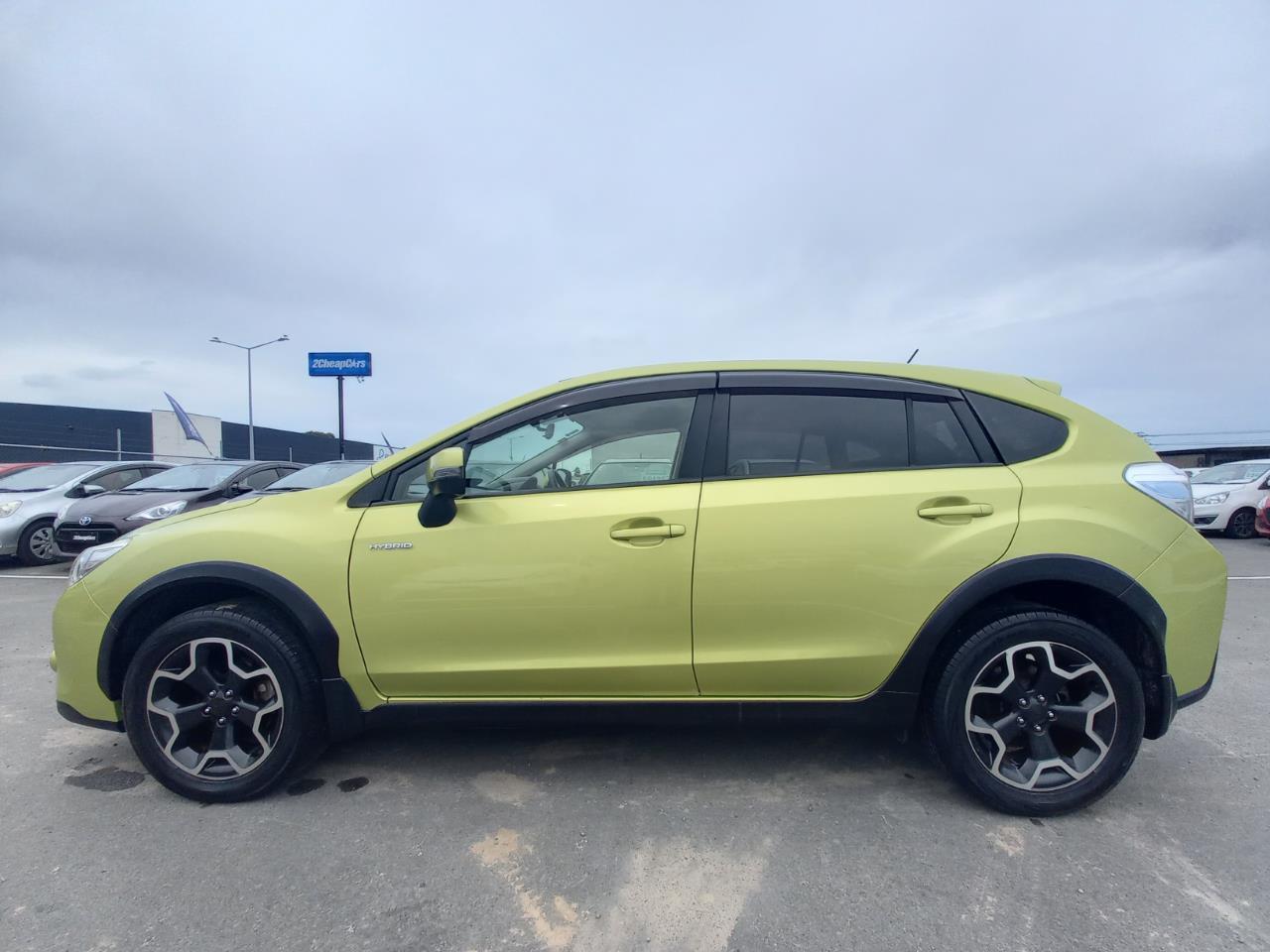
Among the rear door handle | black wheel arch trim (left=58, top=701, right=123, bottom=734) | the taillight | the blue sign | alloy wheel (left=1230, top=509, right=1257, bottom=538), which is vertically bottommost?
alloy wheel (left=1230, top=509, right=1257, bottom=538)

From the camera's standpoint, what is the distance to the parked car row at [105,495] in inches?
319

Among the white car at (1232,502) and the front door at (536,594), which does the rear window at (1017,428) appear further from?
the white car at (1232,502)

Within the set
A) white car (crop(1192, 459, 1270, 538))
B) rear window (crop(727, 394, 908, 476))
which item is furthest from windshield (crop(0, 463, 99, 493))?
white car (crop(1192, 459, 1270, 538))

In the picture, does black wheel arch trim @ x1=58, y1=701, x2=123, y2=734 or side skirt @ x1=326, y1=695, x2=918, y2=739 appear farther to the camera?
black wheel arch trim @ x1=58, y1=701, x2=123, y2=734

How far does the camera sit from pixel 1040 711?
249 centimetres

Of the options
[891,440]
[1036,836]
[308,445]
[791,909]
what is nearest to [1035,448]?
[891,440]

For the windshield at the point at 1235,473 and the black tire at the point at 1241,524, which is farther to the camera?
the windshield at the point at 1235,473

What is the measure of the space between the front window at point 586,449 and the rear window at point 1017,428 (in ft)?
3.86

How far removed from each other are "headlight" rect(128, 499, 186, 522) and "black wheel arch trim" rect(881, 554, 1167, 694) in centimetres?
854

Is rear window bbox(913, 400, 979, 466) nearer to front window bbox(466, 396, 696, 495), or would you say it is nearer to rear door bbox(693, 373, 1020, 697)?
rear door bbox(693, 373, 1020, 697)

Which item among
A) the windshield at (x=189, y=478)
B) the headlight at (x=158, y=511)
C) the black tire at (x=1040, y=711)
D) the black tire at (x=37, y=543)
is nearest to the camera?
the black tire at (x=1040, y=711)

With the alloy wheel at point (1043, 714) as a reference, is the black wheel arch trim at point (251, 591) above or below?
above

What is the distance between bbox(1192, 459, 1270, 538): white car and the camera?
38.1 feet

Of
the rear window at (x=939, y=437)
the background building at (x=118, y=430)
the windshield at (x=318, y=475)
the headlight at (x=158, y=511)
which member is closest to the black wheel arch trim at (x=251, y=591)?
the rear window at (x=939, y=437)
